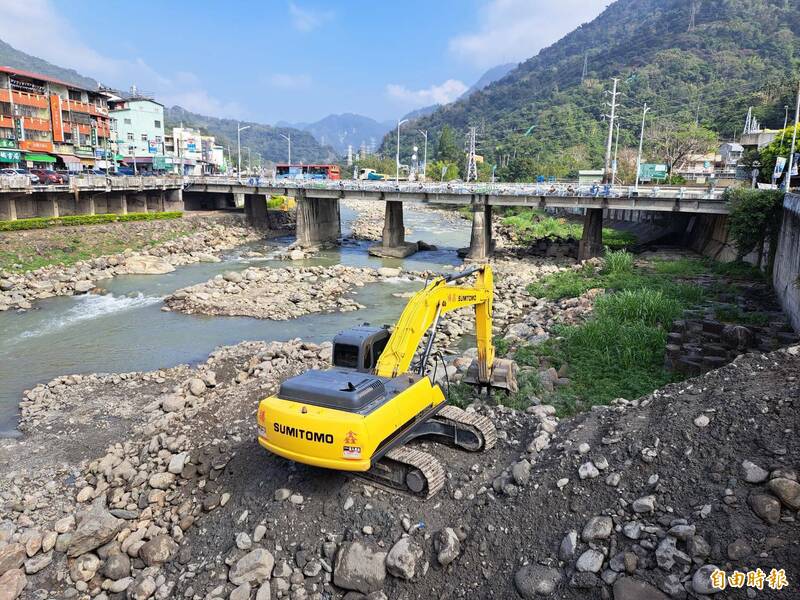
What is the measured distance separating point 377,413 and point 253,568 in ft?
8.39

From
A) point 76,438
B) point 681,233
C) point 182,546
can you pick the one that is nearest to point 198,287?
point 76,438

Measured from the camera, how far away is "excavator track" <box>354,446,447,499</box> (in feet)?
26.5

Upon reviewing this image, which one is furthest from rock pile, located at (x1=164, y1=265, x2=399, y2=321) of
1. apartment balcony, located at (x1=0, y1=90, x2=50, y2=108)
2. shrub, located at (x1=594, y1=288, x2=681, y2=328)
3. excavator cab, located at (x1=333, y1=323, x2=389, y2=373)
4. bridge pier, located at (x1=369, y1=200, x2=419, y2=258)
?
apartment balcony, located at (x1=0, y1=90, x2=50, y2=108)

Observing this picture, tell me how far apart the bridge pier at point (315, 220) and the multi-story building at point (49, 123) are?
26.2 m

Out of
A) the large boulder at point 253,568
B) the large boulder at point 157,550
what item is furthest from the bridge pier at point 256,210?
the large boulder at point 253,568

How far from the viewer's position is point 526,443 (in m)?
9.55

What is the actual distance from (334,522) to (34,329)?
1910cm

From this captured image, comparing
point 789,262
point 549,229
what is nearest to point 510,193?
point 549,229

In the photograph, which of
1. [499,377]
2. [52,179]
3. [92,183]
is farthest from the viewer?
[92,183]

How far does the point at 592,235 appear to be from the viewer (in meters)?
37.8

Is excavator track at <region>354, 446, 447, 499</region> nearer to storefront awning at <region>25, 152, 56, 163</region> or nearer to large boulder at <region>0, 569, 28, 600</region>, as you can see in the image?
large boulder at <region>0, 569, 28, 600</region>

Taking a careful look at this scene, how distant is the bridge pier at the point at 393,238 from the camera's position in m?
42.6

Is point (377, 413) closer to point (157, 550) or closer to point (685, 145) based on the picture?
point (157, 550)

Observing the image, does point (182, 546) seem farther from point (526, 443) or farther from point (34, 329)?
point (34, 329)
